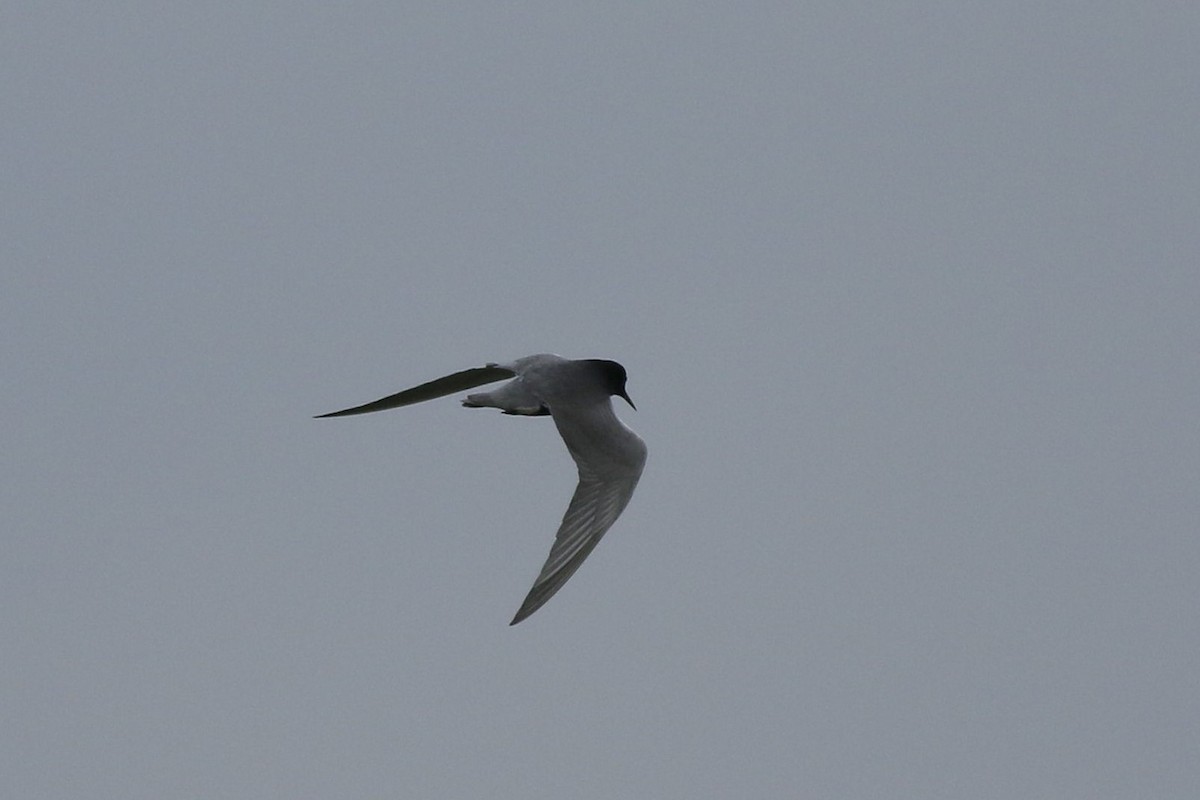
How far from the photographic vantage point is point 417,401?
2428cm

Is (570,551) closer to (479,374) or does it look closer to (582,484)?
(582,484)

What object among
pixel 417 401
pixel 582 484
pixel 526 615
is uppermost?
pixel 417 401

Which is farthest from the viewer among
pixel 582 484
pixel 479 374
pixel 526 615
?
pixel 479 374

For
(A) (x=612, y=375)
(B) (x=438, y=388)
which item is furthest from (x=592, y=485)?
(B) (x=438, y=388)

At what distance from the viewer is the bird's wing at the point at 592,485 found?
→ 21844 mm

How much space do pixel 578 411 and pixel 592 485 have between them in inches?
39.3

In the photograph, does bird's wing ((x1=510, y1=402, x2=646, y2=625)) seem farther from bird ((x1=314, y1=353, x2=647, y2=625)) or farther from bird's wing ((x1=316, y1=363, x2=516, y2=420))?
bird's wing ((x1=316, y1=363, x2=516, y2=420))

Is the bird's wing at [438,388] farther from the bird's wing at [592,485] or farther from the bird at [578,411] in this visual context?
the bird's wing at [592,485]

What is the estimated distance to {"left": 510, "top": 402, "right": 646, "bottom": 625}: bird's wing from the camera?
21.8 meters

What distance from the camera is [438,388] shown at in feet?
79.4

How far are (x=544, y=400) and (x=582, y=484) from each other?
122 cm

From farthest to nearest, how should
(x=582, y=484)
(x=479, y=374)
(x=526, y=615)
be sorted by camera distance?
(x=479, y=374) < (x=582, y=484) < (x=526, y=615)

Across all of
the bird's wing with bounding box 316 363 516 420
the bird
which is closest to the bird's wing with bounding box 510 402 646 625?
the bird

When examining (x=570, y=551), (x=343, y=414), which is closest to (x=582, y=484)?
(x=570, y=551)
